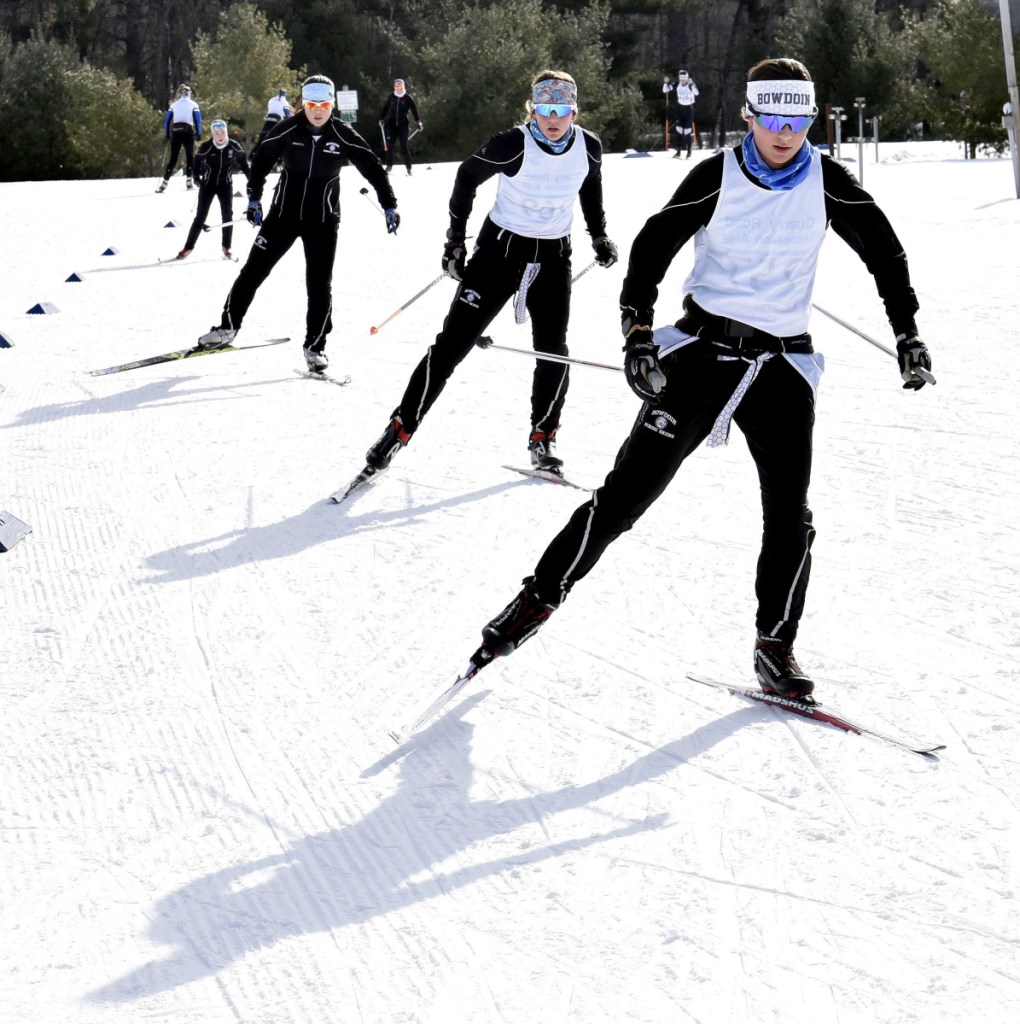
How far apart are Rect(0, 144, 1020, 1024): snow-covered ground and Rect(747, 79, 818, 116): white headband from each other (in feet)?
5.22

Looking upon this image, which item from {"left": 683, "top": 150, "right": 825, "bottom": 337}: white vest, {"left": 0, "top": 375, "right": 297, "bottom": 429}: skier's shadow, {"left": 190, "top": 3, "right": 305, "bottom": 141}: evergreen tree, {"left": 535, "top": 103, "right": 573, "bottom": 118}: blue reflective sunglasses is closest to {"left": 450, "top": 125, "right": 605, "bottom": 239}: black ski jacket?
{"left": 535, "top": 103, "right": 573, "bottom": 118}: blue reflective sunglasses

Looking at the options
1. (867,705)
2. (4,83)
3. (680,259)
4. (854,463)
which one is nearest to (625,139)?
(4,83)

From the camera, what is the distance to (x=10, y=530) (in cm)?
537

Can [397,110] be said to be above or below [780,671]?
above

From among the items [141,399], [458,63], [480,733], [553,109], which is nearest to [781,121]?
[480,733]

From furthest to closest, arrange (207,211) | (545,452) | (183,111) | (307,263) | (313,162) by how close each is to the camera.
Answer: (183,111)
(207,211)
(307,263)
(313,162)
(545,452)

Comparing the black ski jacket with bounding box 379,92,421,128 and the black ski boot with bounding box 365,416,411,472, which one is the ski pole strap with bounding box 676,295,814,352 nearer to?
the black ski boot with bounding box 365,416,411,472

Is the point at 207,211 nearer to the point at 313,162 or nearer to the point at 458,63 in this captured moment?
the point at 313,162

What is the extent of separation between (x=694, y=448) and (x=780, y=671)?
0.68 meters

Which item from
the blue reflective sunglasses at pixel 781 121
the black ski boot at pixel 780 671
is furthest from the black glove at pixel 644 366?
the black ski boot at pixel 780 671

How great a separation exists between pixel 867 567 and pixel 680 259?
7905mm

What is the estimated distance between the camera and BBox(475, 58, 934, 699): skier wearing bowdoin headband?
3.46 m

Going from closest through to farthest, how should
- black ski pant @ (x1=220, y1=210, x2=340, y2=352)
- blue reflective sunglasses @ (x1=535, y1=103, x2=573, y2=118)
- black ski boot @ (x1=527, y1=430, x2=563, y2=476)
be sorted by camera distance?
blue reflective sunglasses @ (x1=535, y1=103, x2=573, y2=118) → black ski boot @ (x1=527, y1=430, x2=563, y2=476) → black ski pant @ (x1=220, y1=210, x2=340, y2=352)

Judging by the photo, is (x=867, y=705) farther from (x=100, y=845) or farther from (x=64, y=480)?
(x=64, y=480)
